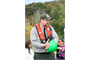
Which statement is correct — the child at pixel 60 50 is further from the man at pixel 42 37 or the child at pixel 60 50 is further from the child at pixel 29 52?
the child at pixel 29 52

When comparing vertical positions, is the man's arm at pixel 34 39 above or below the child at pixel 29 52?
above

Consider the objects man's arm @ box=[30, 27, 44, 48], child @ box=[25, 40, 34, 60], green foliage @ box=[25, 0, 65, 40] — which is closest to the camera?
man's arm @ box=[30, 27, 44, 48]

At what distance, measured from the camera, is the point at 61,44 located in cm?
393

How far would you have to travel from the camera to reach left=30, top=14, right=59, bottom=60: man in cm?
344

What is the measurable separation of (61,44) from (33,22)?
987 mm

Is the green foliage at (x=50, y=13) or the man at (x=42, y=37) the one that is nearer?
the man at (x=42, y=37)

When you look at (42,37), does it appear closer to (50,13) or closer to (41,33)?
(41,33)

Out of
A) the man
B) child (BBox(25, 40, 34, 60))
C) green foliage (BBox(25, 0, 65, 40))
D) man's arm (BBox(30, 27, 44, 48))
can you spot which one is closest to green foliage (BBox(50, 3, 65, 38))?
green foliage (BBox(25, 0, 65, 40))

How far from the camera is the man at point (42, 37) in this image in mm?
3441

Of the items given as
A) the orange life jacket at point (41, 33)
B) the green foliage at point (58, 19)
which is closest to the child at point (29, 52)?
the orange life jacket at point (41, 33)

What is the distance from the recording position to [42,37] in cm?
346

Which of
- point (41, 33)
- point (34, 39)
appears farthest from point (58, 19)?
point (34, 39)

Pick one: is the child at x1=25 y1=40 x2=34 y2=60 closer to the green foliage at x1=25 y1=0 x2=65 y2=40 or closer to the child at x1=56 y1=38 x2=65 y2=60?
the green foliage at x1=25 y1=0 x2=65 y2=40
